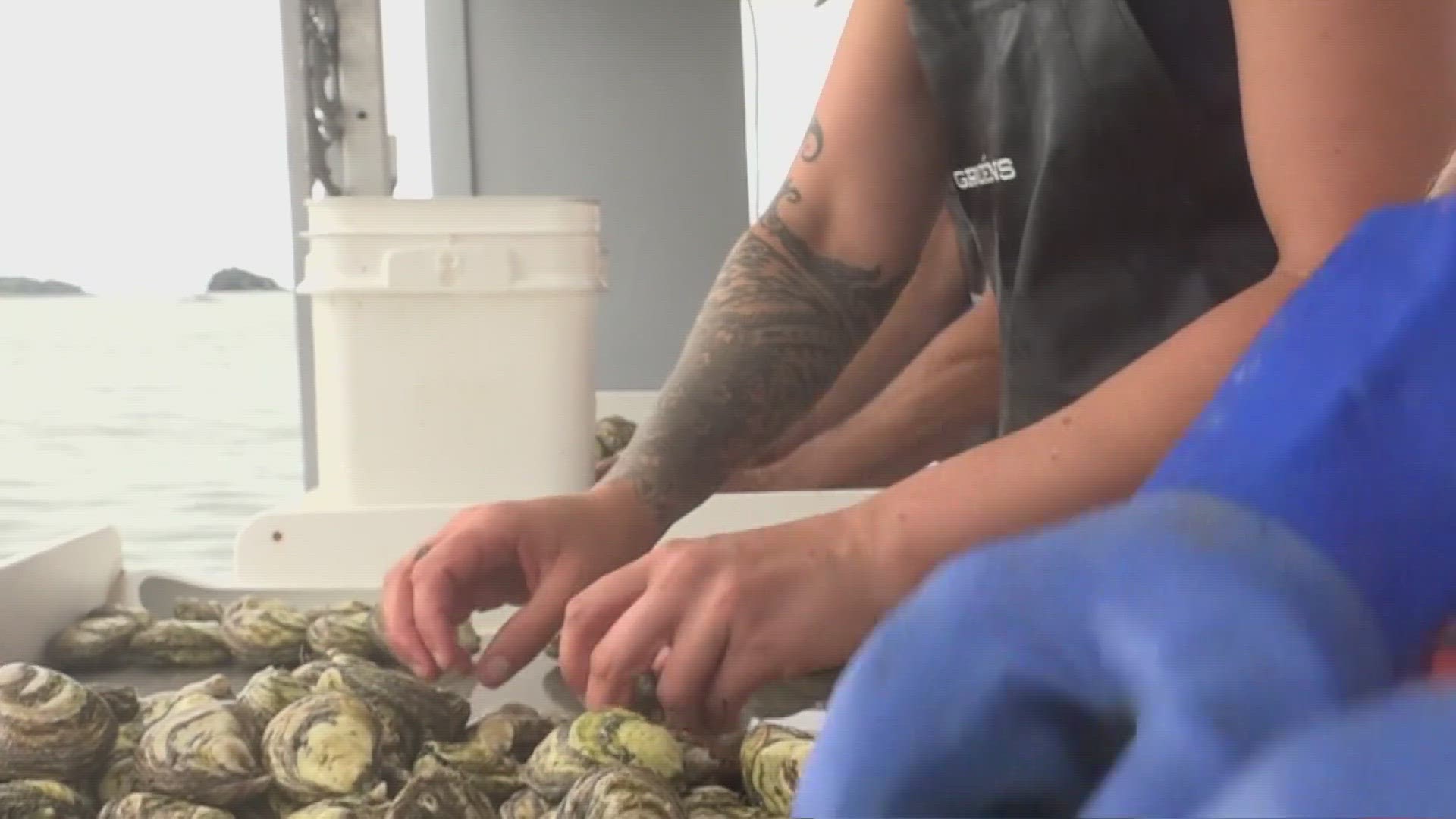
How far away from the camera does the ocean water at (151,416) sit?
2.39 metres

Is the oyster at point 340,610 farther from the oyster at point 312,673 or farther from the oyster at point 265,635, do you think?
the oyster at point 312,673

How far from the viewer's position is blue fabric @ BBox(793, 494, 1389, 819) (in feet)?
0.70

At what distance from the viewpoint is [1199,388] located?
23.9 inches

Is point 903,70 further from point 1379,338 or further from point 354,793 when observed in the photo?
point 1379,338

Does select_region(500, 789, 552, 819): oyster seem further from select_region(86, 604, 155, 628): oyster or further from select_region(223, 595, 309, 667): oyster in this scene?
select_region(86, 604, 155, 628): oyster

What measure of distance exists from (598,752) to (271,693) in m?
0.21

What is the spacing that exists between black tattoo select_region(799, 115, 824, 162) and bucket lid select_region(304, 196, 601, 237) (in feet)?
0.67

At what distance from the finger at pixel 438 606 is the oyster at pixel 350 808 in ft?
0.49

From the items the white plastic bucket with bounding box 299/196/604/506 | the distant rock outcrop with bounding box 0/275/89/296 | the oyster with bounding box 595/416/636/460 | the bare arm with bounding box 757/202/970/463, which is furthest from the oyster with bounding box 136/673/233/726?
the distant rock outcrop with bounding box 0/275/89/296

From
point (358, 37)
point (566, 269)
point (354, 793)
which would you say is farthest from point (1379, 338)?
point (358, 37)

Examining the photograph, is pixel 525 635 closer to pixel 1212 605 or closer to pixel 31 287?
pixel 1212 605

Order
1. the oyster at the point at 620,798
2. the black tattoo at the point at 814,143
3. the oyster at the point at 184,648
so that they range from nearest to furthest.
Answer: the oyster at the point at 620,798, the oyster at the point at 184,648, the black tattoo at the point at 814,143

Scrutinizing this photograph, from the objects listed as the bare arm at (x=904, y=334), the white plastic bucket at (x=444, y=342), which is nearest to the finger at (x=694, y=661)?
the white plastic bucket at (x=444, y=342)

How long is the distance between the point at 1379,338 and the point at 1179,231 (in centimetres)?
66
